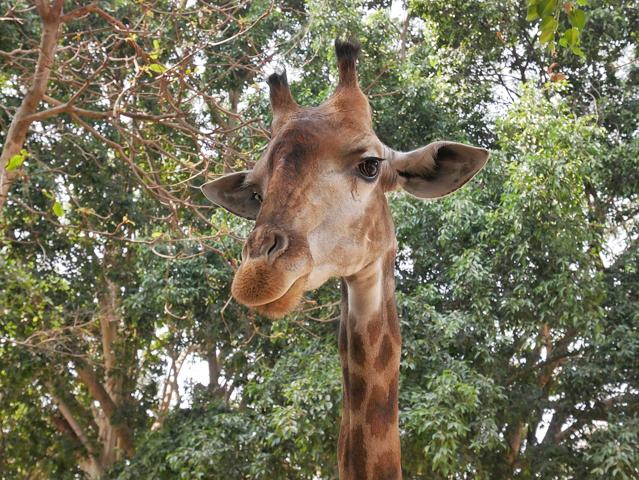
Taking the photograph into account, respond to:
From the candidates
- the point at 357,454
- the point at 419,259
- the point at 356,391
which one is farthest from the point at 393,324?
the point at 419,259

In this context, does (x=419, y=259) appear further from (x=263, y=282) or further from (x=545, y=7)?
(x=263, y=282)

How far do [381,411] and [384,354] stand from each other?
17 centimetres

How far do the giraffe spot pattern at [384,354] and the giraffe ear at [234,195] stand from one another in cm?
61

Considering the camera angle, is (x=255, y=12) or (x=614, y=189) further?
(x=255, y=12)

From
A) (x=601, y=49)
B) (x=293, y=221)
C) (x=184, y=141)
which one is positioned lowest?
(x=293, y=221)

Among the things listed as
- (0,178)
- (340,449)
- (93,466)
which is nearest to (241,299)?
(340,449)

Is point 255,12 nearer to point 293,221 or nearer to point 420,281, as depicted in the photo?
point 420,281

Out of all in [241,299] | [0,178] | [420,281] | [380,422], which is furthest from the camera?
[420,281]

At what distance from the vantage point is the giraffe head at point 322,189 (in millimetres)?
2127

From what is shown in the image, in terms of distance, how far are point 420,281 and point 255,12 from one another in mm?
3606

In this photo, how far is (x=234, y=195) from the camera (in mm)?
3049

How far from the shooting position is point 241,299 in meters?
2.07

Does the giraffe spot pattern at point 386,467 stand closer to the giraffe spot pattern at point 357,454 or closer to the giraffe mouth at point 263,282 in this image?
the giraffe spot pattern at point 357,454

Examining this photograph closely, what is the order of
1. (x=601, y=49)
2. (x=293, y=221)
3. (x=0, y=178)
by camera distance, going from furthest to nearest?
(x=601, y=49) → (x=0, y=178) → (x=293, y=221)
